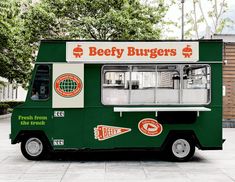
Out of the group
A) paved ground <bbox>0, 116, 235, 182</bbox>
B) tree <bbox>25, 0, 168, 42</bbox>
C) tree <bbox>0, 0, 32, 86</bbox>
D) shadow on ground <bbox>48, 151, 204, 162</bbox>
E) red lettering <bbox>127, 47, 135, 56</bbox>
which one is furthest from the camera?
tree <bbox>25, 0, 168, 42</bbox>

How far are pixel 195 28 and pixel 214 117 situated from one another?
3616cm

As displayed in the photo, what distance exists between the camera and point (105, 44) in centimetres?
1195

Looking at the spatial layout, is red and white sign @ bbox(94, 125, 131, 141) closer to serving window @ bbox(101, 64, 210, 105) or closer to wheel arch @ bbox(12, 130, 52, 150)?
serving window @ bbox(101, 64, 210, 105)

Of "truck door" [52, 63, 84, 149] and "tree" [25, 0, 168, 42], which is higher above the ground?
"tree" [25, 0, 168, 42]

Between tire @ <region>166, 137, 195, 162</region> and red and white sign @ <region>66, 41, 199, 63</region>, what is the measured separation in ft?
6.59

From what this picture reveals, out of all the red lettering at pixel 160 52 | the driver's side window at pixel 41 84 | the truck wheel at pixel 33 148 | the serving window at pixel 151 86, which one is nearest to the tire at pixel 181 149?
the serving window at pixel 151 86

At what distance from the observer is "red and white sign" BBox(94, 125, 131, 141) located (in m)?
11.8

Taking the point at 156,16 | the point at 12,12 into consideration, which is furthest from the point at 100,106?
the point at 156,16

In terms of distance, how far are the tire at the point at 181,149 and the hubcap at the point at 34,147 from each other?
128 inches

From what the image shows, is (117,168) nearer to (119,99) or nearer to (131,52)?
(119,99)

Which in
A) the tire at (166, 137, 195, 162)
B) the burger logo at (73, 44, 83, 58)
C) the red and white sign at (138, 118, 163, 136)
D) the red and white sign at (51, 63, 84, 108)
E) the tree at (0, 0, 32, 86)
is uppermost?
the tree at (0, 0, 32, 86)

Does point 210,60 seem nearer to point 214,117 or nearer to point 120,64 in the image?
point 214,117

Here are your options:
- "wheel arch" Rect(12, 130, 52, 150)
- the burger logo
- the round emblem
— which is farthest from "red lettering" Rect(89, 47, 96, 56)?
"wheel arch" Rect(12, 130, 52, 150)

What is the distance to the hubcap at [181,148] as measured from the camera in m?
12.0
